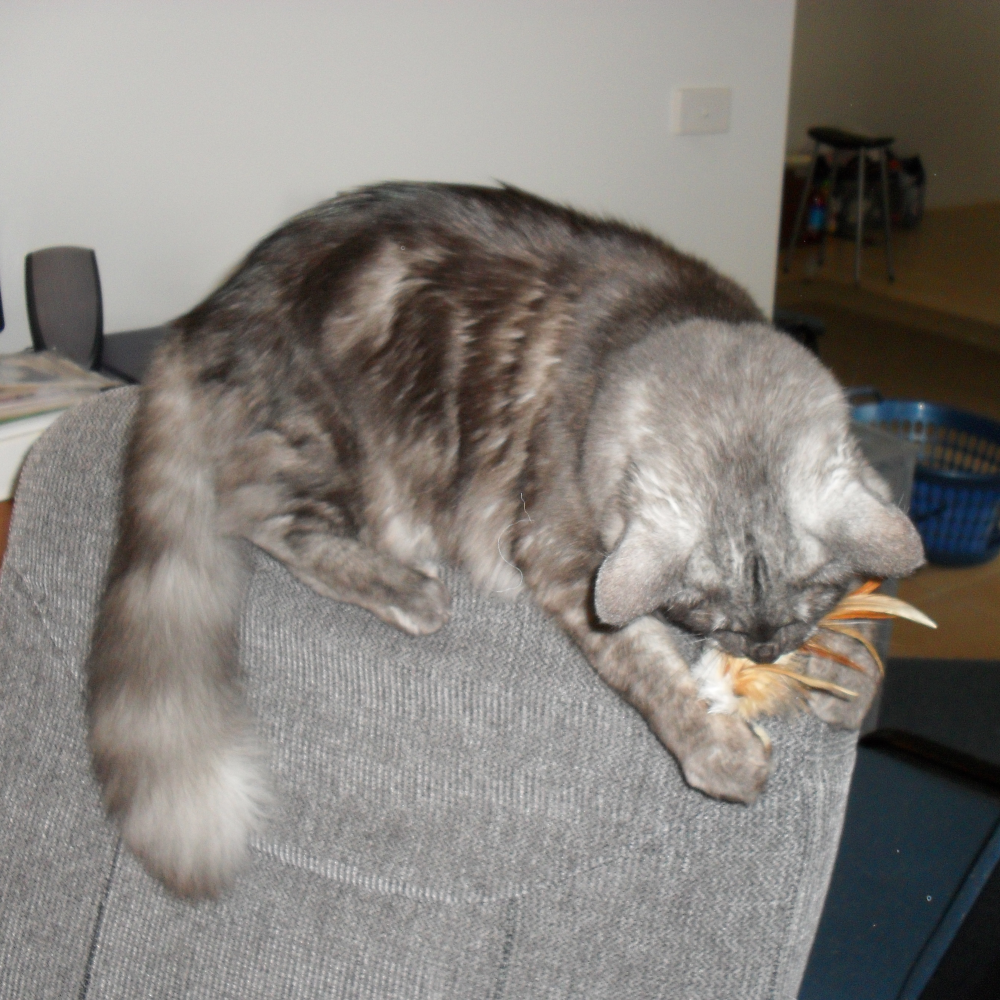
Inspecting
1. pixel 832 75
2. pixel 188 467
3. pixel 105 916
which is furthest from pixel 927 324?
pixel 105 916

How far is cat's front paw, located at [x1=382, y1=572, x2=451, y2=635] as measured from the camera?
1.09 metres

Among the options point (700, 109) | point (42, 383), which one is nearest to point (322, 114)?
point (42, 383)

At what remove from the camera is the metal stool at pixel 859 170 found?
3.14 m

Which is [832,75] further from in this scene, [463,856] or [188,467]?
[463,856]

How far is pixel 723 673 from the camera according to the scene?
1012 millimetres

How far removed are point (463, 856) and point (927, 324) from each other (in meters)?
3.56

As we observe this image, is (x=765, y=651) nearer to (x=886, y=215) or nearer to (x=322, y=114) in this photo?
(x=322, y=114)

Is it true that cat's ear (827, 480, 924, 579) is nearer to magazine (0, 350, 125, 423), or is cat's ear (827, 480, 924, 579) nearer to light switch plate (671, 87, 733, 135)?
magazine (0, 350, 125, 423)

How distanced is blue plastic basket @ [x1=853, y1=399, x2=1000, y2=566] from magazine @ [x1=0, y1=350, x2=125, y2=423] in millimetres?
1825

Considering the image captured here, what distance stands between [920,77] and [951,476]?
104 centimetres

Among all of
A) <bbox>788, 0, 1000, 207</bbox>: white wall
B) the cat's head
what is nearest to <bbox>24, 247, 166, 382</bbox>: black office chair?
the cat's head

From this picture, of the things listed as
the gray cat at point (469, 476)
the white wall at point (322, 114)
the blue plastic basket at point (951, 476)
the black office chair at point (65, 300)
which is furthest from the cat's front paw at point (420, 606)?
the blue plastic basket at point (951, 476)

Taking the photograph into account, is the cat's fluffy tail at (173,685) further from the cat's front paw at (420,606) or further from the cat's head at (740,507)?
the cat's head at (740,507)

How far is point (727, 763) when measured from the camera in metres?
0.90
